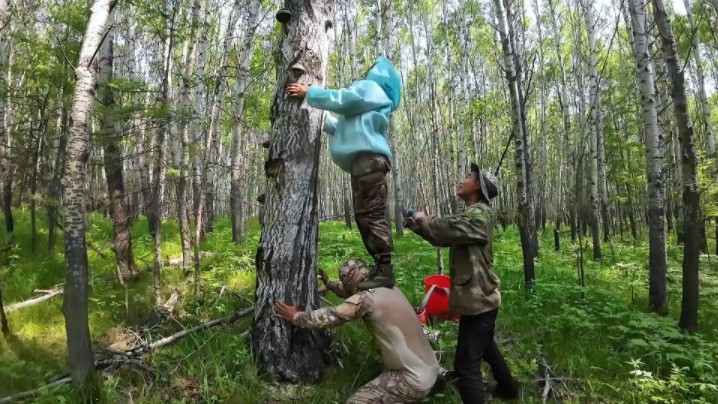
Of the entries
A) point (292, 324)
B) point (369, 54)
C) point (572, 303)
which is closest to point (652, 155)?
point (572, 303)

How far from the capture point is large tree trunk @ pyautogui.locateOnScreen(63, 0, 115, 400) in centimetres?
270

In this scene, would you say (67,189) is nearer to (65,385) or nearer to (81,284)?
(81,284)

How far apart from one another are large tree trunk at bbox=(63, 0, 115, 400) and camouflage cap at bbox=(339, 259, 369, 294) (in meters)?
1.65

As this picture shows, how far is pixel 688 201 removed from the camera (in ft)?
14.8

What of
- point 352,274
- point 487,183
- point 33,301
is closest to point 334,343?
point 352,274

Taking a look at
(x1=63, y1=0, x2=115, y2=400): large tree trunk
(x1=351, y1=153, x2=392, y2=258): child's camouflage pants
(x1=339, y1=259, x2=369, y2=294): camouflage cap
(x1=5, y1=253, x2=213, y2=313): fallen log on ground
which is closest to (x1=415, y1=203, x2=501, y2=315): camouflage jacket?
(x1=351, y1=153, x2=392, y2=258): child's camouflage pants

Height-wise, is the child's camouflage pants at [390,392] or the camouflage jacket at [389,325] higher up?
the camouflage jacket at [389,325]

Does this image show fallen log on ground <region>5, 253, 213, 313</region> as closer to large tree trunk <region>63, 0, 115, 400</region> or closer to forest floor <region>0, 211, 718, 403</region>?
forest floor <region>0, 211, 718, 403</region>

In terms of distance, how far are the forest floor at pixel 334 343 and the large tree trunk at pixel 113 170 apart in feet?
1.29

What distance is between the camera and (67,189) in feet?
8.87

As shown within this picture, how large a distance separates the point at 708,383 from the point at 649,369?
435mm

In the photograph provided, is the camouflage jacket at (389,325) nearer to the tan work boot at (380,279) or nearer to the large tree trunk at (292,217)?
the tan work boot at (380,279)

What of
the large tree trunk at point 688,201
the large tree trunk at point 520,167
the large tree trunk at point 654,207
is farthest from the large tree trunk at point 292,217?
the large tree trunk at point 654,207

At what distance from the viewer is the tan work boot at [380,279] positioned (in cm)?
301
